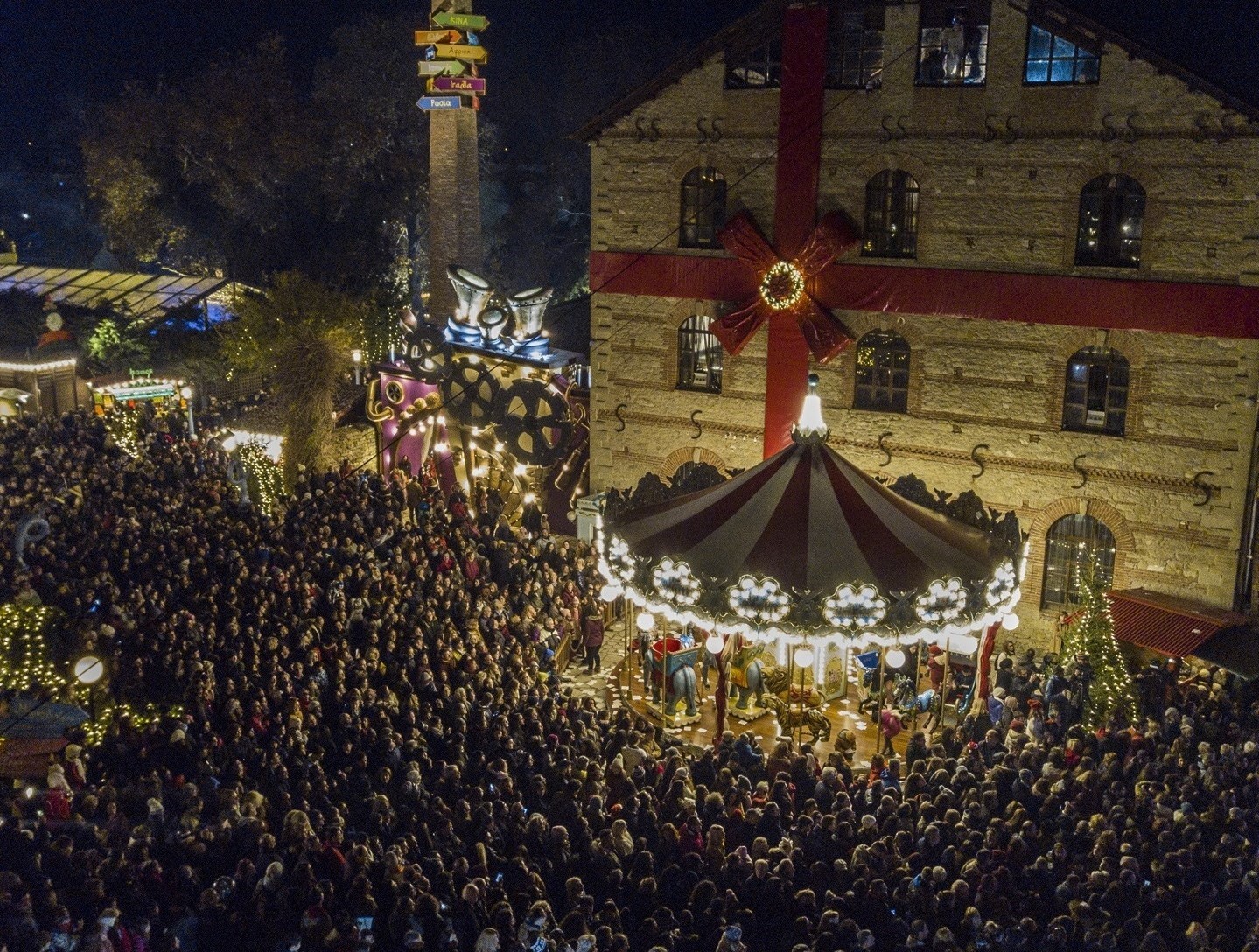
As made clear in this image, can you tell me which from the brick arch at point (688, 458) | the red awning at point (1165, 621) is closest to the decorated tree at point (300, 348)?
the brick arch at point (688, 458)

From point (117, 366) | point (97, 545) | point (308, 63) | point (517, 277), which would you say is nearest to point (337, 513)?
point (97, 545)

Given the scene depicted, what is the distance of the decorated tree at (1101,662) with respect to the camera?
18547 millimetres

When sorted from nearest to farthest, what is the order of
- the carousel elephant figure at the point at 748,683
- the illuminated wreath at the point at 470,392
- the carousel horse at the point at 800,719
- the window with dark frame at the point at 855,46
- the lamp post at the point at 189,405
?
the carousel horse at the point at 800,719 → the carousel elephant figure at the point at 748,683 → the window with dark frame at the point at 855,46 → the illuminated wreath at the point at 470,392 → the lamp post at the point at 189,405

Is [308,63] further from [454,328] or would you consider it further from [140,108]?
[454,328]

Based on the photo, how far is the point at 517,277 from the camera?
52.9 m

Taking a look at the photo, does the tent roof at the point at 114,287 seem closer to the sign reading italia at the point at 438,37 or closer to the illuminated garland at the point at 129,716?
the sign reading italia at the point at 438,37


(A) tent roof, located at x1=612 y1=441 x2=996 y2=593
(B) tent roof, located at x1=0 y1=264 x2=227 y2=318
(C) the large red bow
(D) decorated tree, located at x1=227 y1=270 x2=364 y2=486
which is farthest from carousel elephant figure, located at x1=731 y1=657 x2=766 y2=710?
(B) tent roof, located at x1=0 y1=264 x2=227 y2=318

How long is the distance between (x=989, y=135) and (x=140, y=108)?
108 ft

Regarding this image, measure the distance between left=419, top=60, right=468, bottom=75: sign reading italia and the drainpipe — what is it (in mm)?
23489

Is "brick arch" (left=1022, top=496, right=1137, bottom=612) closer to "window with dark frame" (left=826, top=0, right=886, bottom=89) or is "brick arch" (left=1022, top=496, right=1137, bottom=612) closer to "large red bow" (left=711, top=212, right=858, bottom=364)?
"large red bow" (left=711, top=212, right=858, bottom=364)

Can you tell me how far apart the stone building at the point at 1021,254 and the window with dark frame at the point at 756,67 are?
5 cm

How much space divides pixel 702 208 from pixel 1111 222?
7241 millimetres

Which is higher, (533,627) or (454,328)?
(454,328)

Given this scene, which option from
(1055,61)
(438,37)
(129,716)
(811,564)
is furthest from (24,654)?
(438,37)
